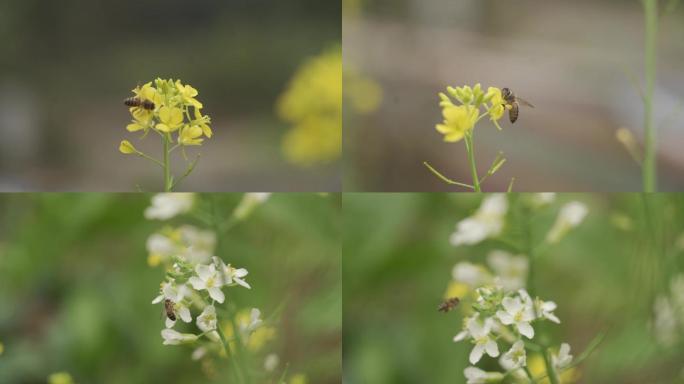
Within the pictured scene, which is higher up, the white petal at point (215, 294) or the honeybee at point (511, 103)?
the honeybee at point (511, 103)

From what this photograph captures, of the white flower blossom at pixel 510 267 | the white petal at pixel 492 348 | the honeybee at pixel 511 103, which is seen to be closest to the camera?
the white petal at pixel 492 348

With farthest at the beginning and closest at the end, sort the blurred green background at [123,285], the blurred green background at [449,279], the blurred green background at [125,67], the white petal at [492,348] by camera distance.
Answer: the blurred green background at [125,67], the blurred green background at [123,285], the blurred green background at [449,279], the white petal at [492,348]

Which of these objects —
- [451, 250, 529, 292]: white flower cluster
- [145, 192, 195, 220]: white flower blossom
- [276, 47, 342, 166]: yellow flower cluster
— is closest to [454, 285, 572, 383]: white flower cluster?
[451, 250, 529, 292]: white flower cluster

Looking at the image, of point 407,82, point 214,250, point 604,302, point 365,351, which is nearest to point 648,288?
point 604,302

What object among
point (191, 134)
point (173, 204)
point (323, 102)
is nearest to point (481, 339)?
point (191, 134)

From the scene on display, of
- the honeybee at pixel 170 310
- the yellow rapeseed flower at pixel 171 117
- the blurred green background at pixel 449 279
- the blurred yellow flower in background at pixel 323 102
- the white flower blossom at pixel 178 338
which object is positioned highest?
the yellow rapeseed flower at pixel 171 117

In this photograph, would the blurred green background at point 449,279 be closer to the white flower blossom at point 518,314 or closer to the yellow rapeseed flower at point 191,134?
the white flower blossom at point 518,314

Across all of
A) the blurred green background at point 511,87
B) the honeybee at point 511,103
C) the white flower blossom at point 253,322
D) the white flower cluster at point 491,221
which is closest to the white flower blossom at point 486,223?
the white flower cluster at point 491,221

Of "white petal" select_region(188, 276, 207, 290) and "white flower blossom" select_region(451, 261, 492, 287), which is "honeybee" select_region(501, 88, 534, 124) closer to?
"white flower blossom" select_region(451, 261, 492, 287)
